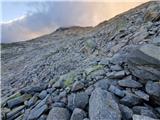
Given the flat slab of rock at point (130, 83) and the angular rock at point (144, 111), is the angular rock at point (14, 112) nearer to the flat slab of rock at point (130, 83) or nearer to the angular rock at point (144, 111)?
the flat slab of rock at point (130, 83)

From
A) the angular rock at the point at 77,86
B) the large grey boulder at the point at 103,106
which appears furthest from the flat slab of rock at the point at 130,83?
the angular rock at the point at 77,86

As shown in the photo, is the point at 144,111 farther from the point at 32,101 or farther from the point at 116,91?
the point at 32,101

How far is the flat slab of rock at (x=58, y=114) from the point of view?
9.15 metres

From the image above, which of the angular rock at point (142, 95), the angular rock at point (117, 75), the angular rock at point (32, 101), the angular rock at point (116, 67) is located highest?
the angular rock at point (116, 67)

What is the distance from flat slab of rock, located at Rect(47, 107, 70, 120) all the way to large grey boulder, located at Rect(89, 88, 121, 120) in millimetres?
922

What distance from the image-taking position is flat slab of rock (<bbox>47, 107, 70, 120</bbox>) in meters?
9.15

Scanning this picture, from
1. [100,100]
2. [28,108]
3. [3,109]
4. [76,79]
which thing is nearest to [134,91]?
[100,100]

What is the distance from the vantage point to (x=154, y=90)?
8797 millimetres

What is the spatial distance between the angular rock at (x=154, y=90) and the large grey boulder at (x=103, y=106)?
44.9 inches

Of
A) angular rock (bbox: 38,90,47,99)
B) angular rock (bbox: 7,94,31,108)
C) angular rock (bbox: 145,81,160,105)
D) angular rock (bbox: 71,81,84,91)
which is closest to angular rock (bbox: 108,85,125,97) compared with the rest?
angular rock (bbox: 145,81,160,105)

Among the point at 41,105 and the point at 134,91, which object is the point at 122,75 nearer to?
the point at 134,91

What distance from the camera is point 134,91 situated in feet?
30.3

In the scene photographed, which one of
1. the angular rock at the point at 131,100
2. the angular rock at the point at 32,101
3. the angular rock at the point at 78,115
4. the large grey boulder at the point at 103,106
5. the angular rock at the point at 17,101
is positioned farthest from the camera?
the angular rock at the point at 17,101

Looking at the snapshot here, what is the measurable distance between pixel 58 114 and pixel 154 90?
124 inches
